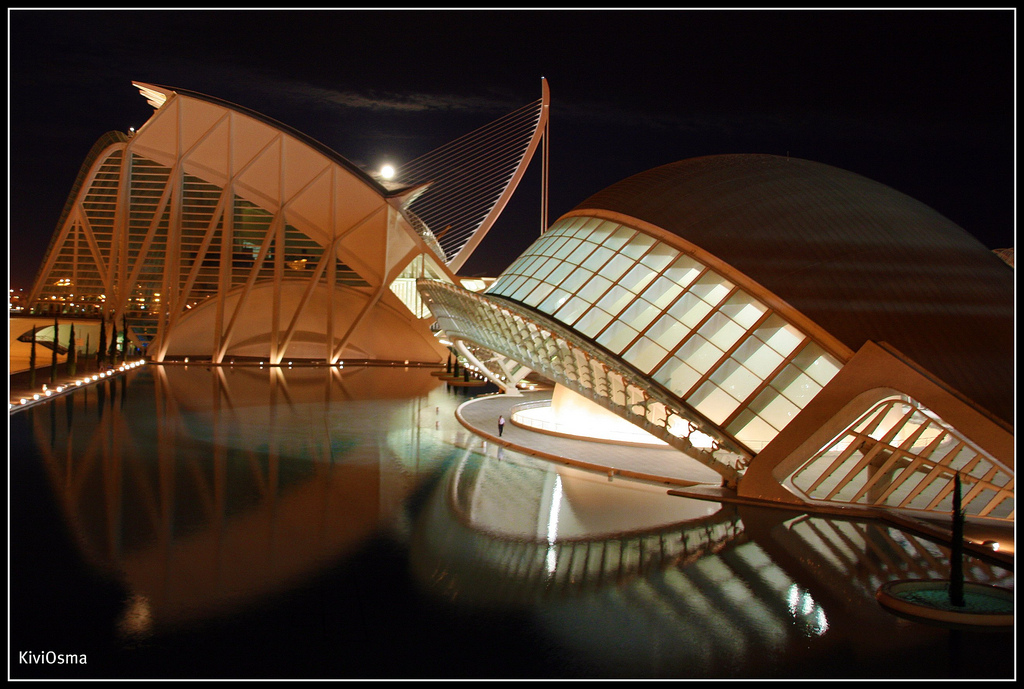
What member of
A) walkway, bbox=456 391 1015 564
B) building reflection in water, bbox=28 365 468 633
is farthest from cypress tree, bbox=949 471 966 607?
building reflection in water, bbox=28 365 468 633

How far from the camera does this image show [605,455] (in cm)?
2094

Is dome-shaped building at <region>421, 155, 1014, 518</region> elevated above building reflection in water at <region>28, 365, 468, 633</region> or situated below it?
above

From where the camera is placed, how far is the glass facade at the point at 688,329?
693 inches

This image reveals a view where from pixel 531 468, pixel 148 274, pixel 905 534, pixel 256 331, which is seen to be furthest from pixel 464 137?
pixel 905 534

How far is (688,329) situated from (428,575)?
10335mm

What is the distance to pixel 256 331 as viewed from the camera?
54.0 metres

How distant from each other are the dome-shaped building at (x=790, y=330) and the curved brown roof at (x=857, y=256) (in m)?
0.05

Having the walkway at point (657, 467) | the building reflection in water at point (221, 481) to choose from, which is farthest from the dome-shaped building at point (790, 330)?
the building reflection in water at point (221, 481)

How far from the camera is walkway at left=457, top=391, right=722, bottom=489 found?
18.6 m

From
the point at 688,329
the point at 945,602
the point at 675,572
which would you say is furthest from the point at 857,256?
the point at 675,572

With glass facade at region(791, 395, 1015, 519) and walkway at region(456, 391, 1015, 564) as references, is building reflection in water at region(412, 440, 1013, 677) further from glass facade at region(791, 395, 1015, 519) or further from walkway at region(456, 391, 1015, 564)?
glass facade at region(791, 395, 1015, 519)

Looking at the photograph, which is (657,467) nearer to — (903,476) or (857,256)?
(903,476)

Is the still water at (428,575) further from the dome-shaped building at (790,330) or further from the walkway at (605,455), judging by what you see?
the dome-shaped building at (790,330)

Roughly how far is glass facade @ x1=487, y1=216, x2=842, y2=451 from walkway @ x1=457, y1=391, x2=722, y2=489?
64.2 inches
